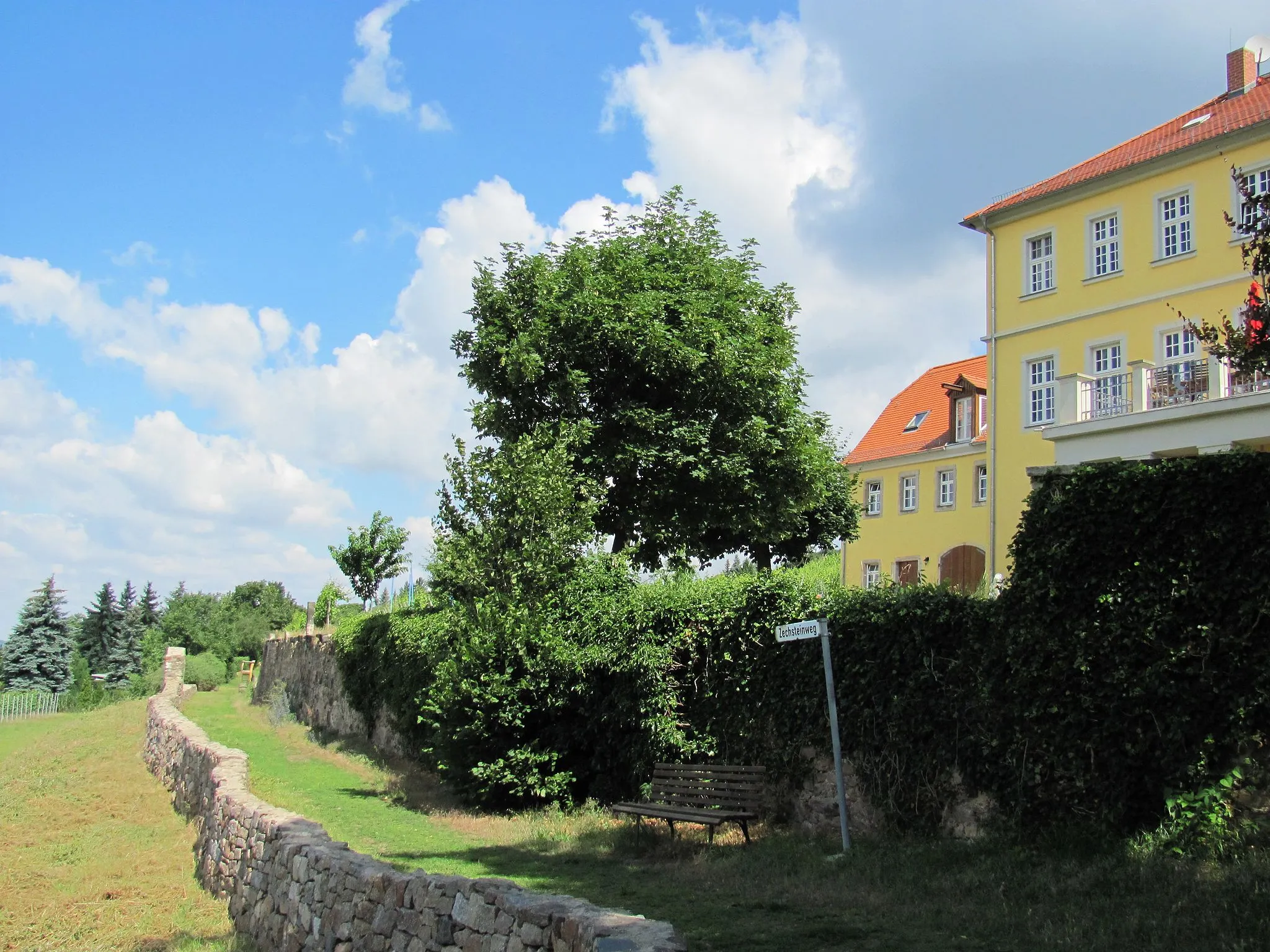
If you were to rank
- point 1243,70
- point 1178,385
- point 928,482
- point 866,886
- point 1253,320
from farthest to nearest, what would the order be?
point 928,482 < point 1243,70 < point 1178,385 < point 866,886 < point 1253,320

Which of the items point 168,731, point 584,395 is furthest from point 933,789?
point 168,731

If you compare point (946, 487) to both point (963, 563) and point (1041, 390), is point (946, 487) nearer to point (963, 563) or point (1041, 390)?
point (963, 563)

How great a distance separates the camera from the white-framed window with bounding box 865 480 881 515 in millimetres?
38312

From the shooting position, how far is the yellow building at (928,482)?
34.1m

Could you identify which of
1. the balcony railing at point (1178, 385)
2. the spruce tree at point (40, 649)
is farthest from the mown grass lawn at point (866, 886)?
the spruce tree at point (40, 649)

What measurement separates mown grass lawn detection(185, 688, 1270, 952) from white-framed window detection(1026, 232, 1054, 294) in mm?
19804

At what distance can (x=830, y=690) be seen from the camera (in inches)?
408

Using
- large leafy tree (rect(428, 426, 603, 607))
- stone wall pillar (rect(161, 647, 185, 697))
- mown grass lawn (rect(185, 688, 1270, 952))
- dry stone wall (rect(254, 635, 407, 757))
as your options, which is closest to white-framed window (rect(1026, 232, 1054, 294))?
large leafy tree (rect(428, 426, 603, 607))

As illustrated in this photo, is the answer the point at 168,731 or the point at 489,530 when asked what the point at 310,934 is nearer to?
the point at 489,530

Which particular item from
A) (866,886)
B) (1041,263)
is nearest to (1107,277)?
(1041,263)

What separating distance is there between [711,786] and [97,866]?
738 cm

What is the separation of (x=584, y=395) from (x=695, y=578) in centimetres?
999

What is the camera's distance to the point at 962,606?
1009 cm

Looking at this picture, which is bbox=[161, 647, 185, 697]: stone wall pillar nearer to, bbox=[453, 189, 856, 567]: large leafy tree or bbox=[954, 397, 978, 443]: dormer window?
bbox=[453, 189, 856, 567]: large leafy tree
